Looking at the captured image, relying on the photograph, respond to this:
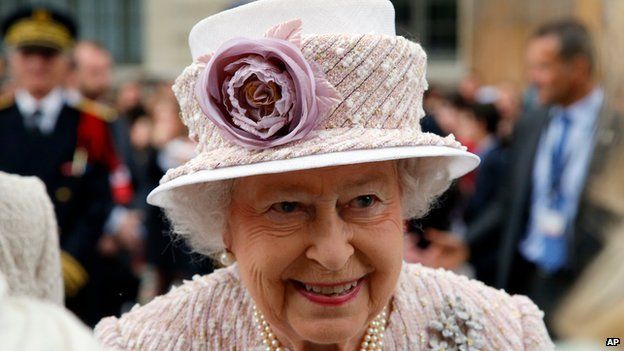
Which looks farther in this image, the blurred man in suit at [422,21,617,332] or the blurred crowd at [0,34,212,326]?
the blurred crowd at [0,34,212,326]

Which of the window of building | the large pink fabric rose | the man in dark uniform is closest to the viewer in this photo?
the large pink fabric rose

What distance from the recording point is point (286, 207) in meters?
2.45

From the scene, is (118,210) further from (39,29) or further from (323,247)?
(323,247)

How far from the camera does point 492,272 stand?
21.8ft

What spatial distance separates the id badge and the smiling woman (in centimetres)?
270

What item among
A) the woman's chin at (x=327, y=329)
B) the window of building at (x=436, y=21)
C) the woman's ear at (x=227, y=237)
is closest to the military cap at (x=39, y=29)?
the woman's ear at (x=227, y=237)

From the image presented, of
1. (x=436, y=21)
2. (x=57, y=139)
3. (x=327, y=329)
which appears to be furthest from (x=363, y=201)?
(x=436, y=21)

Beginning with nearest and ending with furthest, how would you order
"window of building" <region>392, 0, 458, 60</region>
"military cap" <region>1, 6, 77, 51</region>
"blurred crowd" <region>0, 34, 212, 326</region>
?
"blurred crowd" <region>0, 34, 212, 326</region>
"military cap" <region>1, 6, 77, 51</region>
"window of building" <region>392, 0, 458, 60</region>

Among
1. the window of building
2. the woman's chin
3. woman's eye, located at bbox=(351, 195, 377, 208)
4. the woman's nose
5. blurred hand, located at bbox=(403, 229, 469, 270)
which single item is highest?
woman's eye, located at bbox=(351, 195, 377, 208)

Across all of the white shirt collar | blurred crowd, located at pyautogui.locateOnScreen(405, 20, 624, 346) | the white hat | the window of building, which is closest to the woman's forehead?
the white hat

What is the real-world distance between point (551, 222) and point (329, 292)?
325 centimetres

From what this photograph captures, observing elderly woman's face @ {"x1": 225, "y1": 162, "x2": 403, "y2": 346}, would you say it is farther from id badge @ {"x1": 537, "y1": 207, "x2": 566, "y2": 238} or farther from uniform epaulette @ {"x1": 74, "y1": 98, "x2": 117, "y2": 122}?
uniform epaulette @ {"x1": 74, "y1": 98, "x2": 117, "y2": 122}

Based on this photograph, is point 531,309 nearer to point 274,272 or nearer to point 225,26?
point 274,272

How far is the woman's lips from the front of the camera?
7.96 ft
